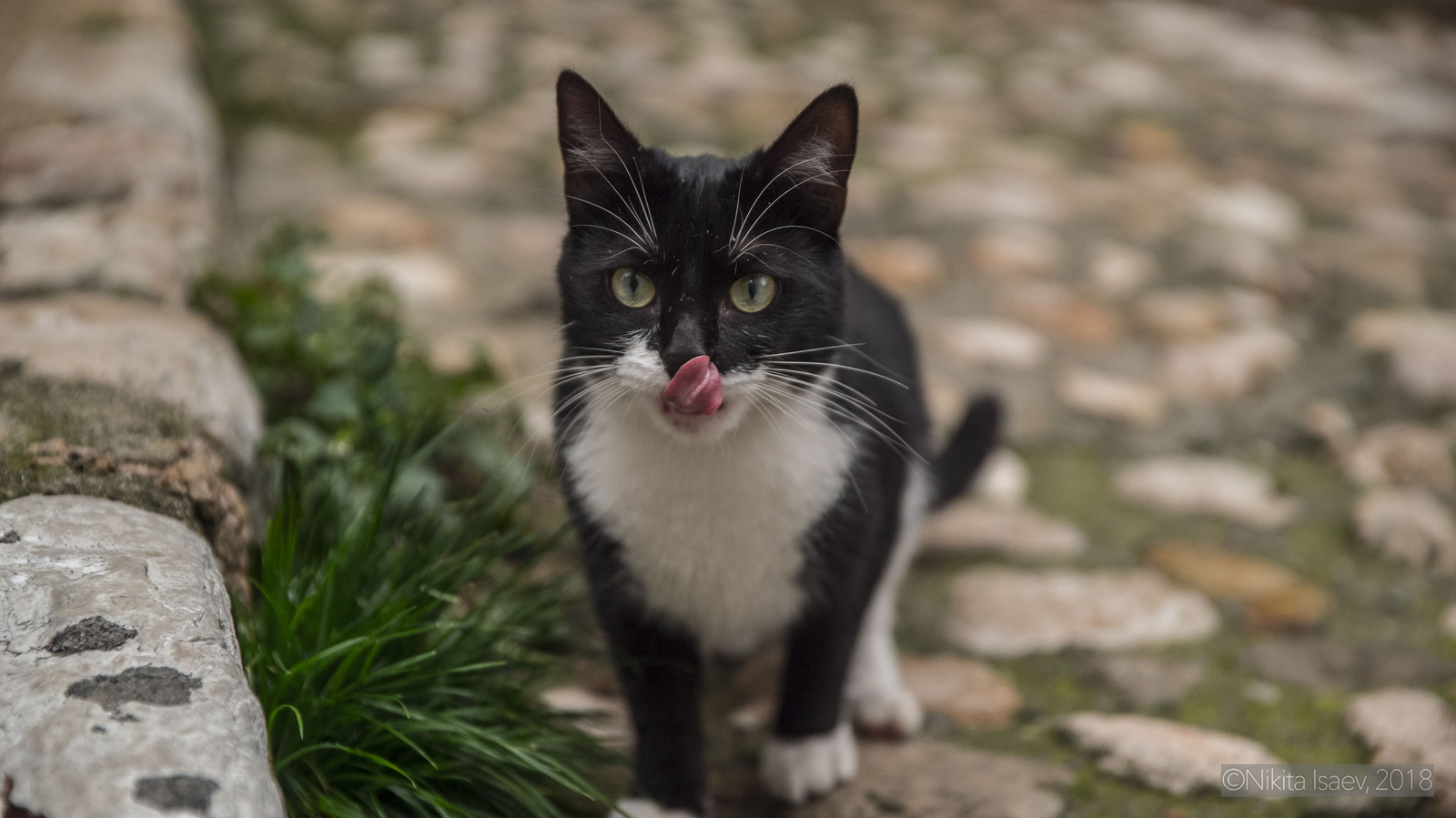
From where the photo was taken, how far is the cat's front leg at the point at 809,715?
5.96 feet

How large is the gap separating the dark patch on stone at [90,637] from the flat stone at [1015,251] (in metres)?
2.91

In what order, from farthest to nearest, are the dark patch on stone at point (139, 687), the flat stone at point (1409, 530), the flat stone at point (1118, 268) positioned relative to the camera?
the flat stone at point (1118, 268), the flat stone at point (1409, 530), the dark patch on stone at point (139, 687)

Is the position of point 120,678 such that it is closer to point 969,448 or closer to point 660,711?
point 660,711

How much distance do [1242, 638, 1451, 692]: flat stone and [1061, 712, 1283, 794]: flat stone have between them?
261mm

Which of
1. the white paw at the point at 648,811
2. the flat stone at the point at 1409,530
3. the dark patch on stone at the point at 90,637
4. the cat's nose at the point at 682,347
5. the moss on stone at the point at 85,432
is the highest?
the cat's nose at the point at 682,347


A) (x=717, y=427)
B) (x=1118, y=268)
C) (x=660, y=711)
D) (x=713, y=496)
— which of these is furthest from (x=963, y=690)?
(x=1118, y=268)

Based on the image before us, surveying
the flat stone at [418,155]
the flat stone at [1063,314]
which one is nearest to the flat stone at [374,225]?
the flat stone at [418,155]

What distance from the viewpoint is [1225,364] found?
3189mm

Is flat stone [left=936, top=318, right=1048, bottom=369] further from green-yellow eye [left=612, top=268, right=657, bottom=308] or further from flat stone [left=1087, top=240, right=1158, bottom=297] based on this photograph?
green-yellow eye [left=612, top=268, right=657, bottom=308]

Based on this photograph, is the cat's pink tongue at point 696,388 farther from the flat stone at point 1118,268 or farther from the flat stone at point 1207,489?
the flat stone at point 1118,268

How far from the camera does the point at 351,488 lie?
2.02 m

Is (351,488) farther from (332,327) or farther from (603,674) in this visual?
(603,674)

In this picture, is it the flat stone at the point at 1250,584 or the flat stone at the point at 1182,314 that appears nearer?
the flat stone at the point at 1250,584

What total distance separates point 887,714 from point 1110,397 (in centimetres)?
143
